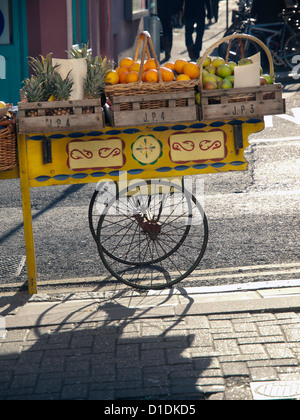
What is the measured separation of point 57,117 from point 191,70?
3.42 ft

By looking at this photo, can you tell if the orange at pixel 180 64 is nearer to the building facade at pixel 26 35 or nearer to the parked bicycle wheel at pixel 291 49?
the building facade at pixel 26 35

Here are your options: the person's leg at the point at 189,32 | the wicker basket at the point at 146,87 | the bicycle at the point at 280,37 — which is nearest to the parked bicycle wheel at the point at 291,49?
the bicycle at the point at 280,37

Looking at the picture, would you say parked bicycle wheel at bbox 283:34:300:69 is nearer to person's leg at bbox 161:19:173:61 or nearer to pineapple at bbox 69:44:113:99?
person's leg at bbox 161:19:173:61

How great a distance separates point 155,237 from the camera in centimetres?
567

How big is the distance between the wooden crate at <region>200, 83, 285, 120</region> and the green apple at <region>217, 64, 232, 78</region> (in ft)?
0.86

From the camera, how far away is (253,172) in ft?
29.9

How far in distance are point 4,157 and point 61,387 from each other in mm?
1818

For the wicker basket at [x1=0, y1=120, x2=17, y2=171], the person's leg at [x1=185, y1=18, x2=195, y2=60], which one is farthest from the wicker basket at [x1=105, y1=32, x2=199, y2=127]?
the person's leg at [x1=185, y1=18, x2=195, y2=60]

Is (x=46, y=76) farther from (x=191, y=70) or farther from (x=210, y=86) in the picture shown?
(x=210, y=86)

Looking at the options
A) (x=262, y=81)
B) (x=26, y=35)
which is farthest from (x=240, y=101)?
(x=26, y=35)

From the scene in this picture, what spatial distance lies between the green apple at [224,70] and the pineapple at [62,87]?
112cm

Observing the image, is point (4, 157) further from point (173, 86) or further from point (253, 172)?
point (253, 172)

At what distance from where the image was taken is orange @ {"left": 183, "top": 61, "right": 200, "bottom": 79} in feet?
16.6

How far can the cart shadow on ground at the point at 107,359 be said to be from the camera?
13.1ft
